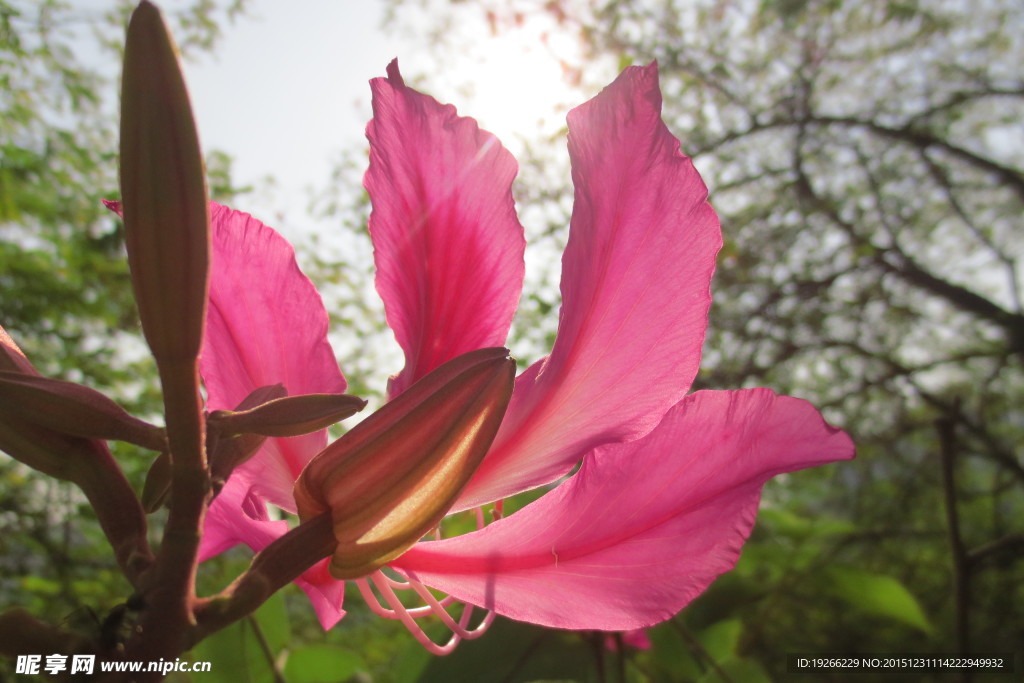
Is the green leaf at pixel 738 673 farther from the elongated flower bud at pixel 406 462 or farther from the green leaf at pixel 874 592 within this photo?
the elongated flower bud at pixel 406 462

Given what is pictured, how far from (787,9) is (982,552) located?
3.46m

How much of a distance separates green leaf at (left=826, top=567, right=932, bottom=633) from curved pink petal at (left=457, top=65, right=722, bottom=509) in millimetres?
1087

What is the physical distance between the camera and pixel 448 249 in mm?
476

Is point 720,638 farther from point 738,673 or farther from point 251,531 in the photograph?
point 251,531

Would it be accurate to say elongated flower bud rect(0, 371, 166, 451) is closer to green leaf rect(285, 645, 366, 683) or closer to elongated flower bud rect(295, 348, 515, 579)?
elongated flower bud rect(295, 348, 515, 579)

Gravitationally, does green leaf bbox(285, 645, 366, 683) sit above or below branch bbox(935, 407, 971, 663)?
below

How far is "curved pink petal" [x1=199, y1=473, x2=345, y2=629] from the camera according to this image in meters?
0.46

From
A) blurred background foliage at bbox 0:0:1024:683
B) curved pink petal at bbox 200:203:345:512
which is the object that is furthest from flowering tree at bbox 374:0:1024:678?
curved pink petal at bbox 200:203:345:512

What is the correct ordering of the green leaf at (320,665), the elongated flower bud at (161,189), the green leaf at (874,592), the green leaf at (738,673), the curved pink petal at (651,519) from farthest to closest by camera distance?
the green leaf at (874,592) → the green leaf at (320,665) → the green leaf at (738,673) → the curved pink petal at (651,519) → the elongated flower bud at (161,189)

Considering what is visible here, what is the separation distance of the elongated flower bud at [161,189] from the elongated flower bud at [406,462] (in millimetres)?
90

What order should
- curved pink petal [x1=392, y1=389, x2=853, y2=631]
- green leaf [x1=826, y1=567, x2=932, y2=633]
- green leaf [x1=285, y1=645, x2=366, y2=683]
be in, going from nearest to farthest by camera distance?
curved pink petal [x1=392, y1=389, x2=853, y2=631] < green leaf [x1=285, y1=645, x2=366, y2=683] < green leaf [x1=826, y1=567, x2=932, y2=633]

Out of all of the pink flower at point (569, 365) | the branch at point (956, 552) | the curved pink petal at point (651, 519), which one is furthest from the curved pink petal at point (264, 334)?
the branch at point (956, 552)

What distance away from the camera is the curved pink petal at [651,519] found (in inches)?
15.6

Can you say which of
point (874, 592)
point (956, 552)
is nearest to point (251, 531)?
point (956, 552)
